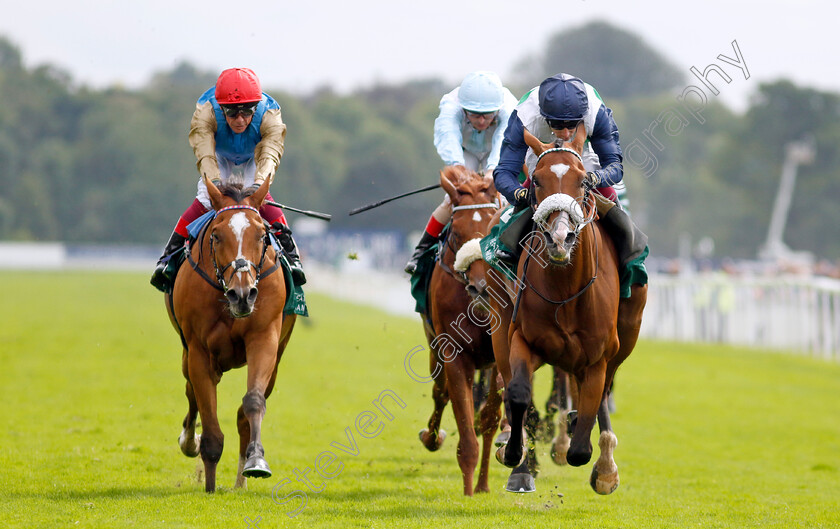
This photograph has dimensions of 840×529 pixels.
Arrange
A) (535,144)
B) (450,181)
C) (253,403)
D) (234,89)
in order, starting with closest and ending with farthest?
(535,144)
(253,403)
(234,89)
(450,181)

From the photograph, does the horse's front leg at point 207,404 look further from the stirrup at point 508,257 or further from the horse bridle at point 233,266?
the stirrup at point 508,257

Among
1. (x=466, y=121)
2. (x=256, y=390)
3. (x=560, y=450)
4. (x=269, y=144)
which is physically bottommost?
(x=560, y=450)

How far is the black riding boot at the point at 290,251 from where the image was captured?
7.84 metres

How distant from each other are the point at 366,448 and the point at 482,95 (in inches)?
153

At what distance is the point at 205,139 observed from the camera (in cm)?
763

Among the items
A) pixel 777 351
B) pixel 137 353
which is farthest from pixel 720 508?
pixel 777 351

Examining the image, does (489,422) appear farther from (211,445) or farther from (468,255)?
(211,445)

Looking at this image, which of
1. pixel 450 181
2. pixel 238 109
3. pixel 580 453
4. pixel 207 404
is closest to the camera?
pixel 580 453

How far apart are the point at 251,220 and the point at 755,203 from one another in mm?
63586

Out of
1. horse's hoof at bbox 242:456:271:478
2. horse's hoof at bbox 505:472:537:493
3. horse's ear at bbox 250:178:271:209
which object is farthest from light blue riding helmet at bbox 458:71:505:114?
horse's hoof at bbox 242:456:271:478

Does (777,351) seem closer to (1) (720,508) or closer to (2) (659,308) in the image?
(2) (659,308)

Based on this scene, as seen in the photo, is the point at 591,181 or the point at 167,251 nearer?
the point at 591,181

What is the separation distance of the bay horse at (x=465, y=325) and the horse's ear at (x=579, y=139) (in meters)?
1.48

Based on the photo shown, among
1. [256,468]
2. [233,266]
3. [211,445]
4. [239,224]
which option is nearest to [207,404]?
[211,445]
